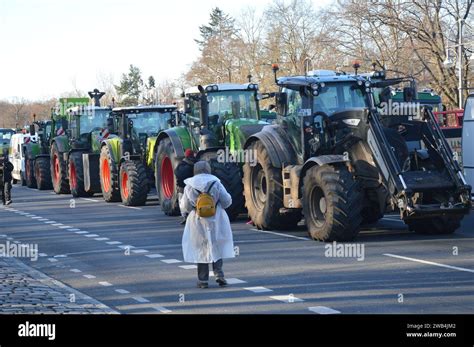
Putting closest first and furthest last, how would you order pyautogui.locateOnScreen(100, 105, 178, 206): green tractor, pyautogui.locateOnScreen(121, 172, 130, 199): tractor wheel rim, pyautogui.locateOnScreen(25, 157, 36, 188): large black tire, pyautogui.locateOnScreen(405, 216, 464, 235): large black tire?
pyautogui.locateOnScreen(405, 216, 464, 235): large black tire, pyautogui.locateOnScreen(100, 105, 178, 206): green tractor, pyautogui.locateOnScreen(121, 172, 130, 199): tractor wheel rim, pyautogui.locateOnScreen(25, 157, 36, 188): large black tire

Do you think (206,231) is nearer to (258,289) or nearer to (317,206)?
(258,289)

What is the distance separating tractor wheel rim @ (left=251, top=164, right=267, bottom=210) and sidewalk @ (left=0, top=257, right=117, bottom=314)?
19.3ft

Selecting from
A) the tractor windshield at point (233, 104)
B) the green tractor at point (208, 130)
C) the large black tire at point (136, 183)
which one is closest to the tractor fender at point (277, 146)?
the green tractor at point (208, 130)

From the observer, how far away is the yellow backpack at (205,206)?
43.5 feet

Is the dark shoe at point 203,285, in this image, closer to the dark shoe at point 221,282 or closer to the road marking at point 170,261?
the dark shoe at point 221,282

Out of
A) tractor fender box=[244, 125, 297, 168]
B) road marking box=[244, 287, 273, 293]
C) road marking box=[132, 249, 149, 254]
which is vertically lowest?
road marking box=[244, 287, 273, 293]

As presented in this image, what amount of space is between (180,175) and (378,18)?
2894cm

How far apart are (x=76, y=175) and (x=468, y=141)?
15470 mm

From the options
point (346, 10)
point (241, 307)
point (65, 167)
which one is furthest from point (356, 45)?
point (241, 307)

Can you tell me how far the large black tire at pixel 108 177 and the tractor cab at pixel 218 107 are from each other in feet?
17.6

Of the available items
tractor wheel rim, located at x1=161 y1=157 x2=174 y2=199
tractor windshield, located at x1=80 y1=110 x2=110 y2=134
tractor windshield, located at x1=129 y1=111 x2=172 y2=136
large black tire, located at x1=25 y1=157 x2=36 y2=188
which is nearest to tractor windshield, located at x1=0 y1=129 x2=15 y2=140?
large black tire, located at x1=25 y1=157 x2=36 y2=188

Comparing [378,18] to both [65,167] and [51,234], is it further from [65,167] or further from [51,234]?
[51,234]

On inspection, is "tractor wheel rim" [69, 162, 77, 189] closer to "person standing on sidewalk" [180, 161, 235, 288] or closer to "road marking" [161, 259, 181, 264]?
"road marking" [161, 259, 181, 264]

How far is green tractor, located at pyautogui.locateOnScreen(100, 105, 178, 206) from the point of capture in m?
27.7
